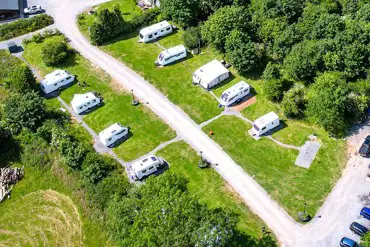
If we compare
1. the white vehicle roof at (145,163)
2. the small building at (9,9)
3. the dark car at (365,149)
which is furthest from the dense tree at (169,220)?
the small building at (9,9)

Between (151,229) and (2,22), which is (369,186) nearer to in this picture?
(151,229)

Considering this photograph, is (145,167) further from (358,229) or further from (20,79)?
(20,79)

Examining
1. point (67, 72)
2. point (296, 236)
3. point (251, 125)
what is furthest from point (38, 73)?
point (296, 236)

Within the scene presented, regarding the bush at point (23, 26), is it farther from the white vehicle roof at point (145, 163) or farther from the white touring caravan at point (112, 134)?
the white vehicle roof at point (145, 163)

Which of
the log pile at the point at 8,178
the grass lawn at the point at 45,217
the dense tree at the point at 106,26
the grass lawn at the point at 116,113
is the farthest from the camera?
the dense tree at the point at 106,26

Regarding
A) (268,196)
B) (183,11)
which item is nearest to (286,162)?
(268,196)

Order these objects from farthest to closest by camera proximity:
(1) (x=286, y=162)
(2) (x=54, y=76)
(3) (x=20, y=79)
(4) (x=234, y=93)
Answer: (2) (x=54, y=76) < (3) (x=20, y=79) < (4) (x=234, y=93) < (1) (x=286, y=162)
